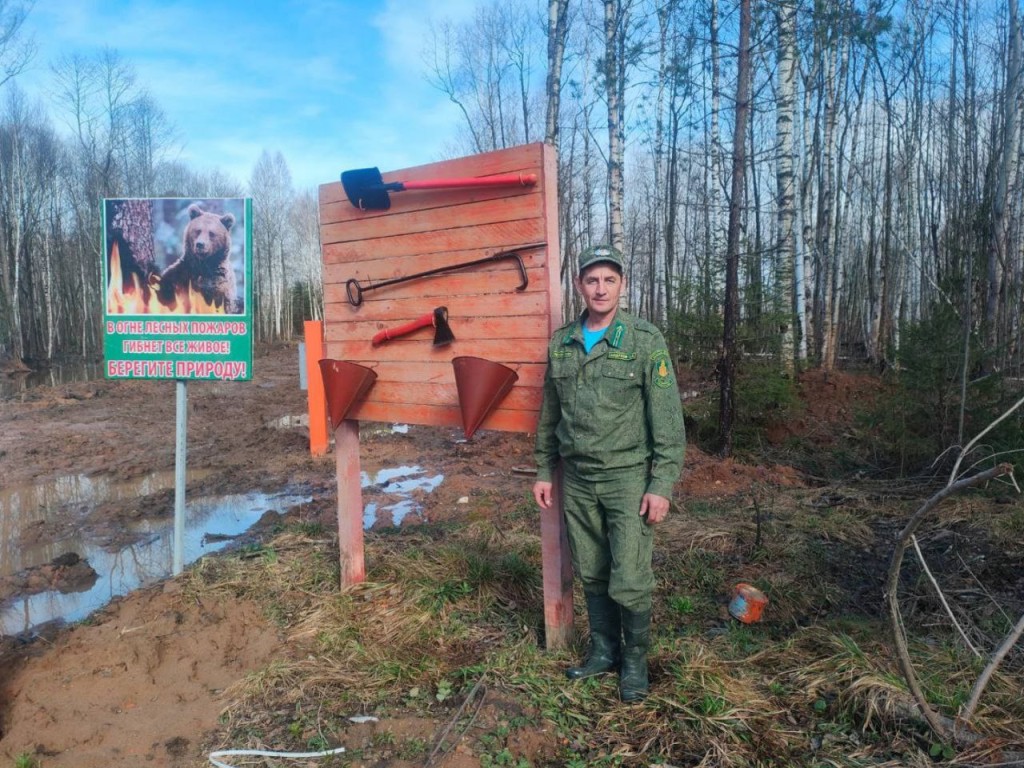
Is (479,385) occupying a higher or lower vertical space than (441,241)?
lower

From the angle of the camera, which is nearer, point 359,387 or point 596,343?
point 596,343

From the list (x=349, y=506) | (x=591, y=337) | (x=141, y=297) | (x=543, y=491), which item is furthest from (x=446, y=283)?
(x=141, y=297)

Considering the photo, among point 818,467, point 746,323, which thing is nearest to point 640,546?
point 818,467

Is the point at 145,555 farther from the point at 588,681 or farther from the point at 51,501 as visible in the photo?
the point at 588,681

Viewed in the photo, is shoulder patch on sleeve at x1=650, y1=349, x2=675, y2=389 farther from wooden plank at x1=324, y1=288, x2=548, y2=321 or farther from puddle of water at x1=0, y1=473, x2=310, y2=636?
puddle of water at x1=0, y1=473, x2=310, y2=636

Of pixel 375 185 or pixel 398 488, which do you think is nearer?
pixel 375 185

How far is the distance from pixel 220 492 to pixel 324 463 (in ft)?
4.77

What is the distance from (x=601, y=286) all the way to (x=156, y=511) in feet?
19.9

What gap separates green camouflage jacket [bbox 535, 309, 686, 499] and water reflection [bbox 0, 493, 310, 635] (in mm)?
3915

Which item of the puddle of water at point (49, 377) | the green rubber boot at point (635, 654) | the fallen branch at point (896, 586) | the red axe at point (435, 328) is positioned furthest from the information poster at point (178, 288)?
the puddle of water at point (49, 377)

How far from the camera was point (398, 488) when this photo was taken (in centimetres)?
758

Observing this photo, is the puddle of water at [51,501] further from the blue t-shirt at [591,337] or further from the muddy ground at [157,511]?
the blue t-shirt at [591,337]

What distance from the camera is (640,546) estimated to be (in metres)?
2.83

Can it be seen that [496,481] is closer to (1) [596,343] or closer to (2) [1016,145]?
(1) [596,343]
